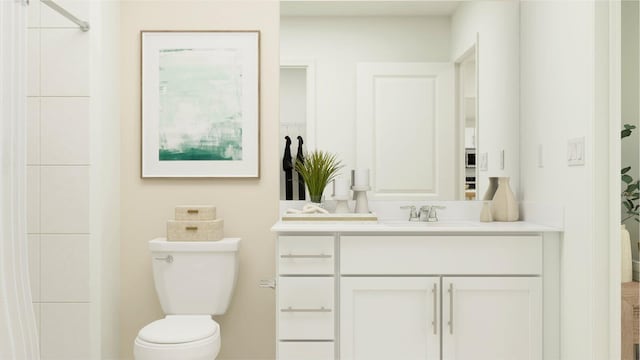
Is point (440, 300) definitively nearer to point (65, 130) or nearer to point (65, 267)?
point (65, 267)

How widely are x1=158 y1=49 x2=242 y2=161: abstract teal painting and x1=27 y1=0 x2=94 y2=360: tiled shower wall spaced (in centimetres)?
43

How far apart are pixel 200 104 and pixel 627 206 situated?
7.09ft

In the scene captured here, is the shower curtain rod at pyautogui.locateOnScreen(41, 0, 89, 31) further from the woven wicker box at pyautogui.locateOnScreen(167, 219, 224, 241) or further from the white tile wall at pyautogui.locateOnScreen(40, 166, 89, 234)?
the woven wicker box at pyautogui.locateOnScreen(167, 219, 224, 241)

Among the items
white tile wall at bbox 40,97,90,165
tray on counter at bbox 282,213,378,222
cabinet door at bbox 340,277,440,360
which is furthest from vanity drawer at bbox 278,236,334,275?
white tile wall at bbox 40,97,90,165

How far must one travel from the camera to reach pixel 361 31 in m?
2.71

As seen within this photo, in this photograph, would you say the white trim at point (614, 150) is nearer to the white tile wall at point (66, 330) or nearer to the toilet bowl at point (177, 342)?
the toilet bowl at point (177, 342)

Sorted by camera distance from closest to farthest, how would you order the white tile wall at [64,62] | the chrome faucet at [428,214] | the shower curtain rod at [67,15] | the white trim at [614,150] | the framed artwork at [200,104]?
the white trim at [614,150], the shower curtain rod at [67,15], the white tile wall at [64,62], the chrome faucet at [428,214], the framed artwork at [200,104]

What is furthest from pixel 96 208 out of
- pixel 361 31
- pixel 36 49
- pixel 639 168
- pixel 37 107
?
pixel 639 168

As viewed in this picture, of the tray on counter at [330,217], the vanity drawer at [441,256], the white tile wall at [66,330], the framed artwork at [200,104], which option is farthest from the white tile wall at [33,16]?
the vanity drawer at [441,256]

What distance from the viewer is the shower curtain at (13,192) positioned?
5.16ft

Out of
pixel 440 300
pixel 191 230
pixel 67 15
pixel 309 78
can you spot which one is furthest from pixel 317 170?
pixel 67 15

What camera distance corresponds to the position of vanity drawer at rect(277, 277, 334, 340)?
2193mm

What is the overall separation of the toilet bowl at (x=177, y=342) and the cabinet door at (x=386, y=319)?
0.54m

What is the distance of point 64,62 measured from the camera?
2408 millimetres
